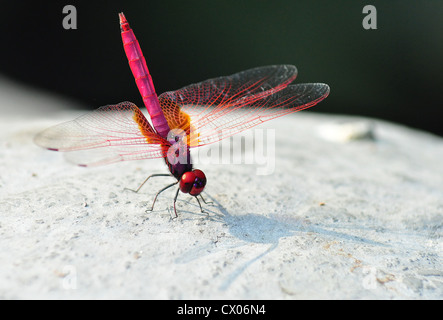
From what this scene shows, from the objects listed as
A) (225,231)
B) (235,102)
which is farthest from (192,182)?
(235,102)

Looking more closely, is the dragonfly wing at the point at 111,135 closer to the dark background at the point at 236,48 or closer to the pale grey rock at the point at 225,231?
the pale grey rock at the point at 225,231

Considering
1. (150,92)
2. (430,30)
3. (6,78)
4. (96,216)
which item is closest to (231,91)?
(150,92)

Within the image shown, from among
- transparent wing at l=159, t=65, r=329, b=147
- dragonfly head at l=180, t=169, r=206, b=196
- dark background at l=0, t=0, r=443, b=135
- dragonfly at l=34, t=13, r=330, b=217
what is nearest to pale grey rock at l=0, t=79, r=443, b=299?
dragonfly head at l=180, t=169, r=206, b=196

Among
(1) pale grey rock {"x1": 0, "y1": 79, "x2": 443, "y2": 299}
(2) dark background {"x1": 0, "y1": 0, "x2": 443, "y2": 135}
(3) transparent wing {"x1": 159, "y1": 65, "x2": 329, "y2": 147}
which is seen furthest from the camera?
(2) dark background {"x1": 0, "y1": 0, "x2": 443, "y2": 135}

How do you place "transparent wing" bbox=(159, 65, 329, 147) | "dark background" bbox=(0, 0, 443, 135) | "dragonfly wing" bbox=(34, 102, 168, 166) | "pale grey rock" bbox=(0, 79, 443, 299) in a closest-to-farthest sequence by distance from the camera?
"pale grey rock" bbox=(0, 79, 443, 299)
"dragonfly wing" bbox=(34, 102, 168, 166)
"transparent wing" bbox=(159, 65, 329, 147)
"dark background" bbox=(0, 0, 443, 135)

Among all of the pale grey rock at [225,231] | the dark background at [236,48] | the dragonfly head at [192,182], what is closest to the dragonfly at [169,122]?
the dragonfly head at [192,182]

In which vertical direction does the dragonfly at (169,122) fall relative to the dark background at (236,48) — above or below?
below

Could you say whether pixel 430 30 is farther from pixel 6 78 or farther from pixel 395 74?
pixel 6 78

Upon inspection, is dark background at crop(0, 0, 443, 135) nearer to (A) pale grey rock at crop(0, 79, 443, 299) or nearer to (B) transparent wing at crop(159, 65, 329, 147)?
(A) pale grey rock at crop(0, 79, 443, 299)

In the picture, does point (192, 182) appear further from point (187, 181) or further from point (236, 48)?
point (236, 48)
